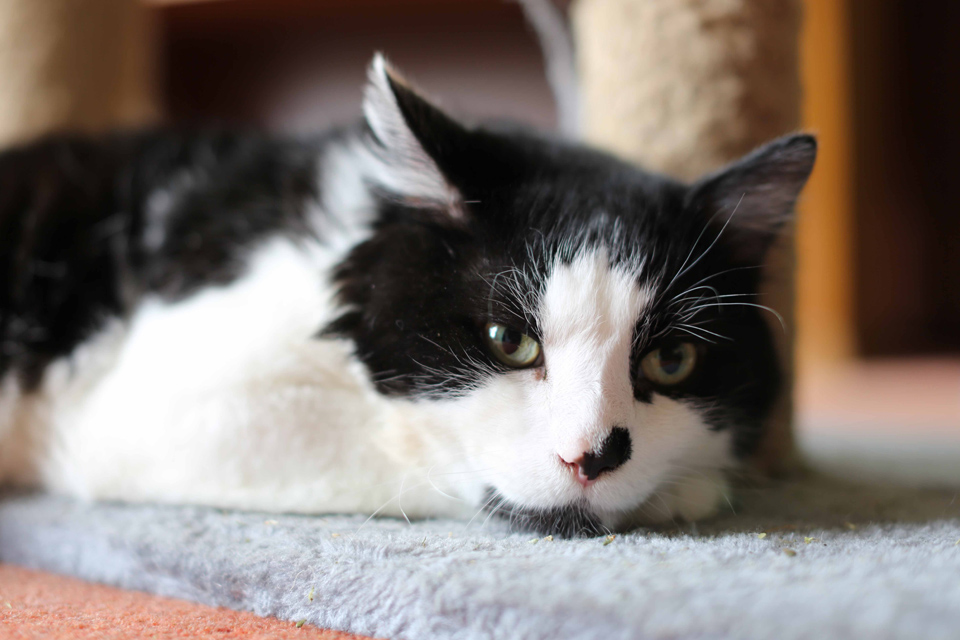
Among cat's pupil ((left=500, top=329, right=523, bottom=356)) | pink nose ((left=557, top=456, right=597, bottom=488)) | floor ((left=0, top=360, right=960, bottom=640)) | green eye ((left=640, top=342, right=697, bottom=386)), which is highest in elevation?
A: cat's pupil ((left=500, top=329, right=523, bottom=356))

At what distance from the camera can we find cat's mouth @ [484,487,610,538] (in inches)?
34.1

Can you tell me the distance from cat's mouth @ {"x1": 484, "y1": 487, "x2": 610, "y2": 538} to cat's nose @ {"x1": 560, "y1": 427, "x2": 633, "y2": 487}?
0.06 meters

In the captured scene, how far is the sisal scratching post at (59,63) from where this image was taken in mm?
1944

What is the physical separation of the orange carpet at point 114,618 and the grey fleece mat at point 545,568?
0.06 ft

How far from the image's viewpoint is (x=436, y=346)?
0.93 meters

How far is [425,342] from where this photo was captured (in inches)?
37.2

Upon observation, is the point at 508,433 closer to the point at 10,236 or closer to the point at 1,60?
the point at 10,236

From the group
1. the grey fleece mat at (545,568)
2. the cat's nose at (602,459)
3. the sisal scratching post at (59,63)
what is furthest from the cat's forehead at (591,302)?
the sisal scratching post at (59,63)

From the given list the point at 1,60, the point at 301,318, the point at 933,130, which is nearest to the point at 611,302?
the point at 301,318

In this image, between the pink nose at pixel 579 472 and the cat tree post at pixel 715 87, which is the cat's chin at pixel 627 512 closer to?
the pink nose at pixel 579 472

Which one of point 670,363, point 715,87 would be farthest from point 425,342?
point 715,87

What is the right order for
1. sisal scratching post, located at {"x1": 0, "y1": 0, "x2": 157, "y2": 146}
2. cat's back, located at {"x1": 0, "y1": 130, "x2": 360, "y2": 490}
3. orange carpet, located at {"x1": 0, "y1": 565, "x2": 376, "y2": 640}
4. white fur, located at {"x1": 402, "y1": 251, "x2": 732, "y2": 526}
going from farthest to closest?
1. sisal scratching post, located at {"x1": 0, "y1": 0, "x2": 157, "y2": 146}
2. cat's back, located at {"x1": 0, "y1": 130, "x2": 360, "y2": 490}
3. white fur, located at {"x1": 402, "y1": 251, "x2": 732, "y2": 526}
4. orange carpet, located at {"x1": 0, "y1": 565, "x2": 376, "y2": 640}

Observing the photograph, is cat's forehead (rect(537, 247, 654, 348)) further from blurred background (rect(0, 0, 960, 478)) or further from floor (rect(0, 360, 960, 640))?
blurred background (rect(0, 0, 960, 478))

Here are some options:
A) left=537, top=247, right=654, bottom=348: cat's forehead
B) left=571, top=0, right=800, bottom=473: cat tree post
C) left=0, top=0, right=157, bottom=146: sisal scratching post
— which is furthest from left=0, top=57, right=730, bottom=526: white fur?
left=0, top=0, right=157, bottom=146: sisal scratching post
